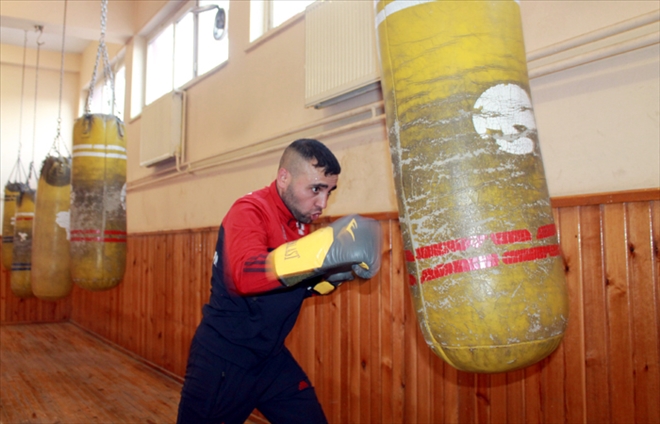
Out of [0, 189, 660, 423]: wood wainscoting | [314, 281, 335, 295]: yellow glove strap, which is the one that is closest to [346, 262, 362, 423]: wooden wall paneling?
[0, 189, 660, 423]: wood wainscoting

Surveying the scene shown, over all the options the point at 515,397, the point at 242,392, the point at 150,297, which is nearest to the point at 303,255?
the point at 242,392

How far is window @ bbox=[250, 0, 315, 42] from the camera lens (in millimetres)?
4090

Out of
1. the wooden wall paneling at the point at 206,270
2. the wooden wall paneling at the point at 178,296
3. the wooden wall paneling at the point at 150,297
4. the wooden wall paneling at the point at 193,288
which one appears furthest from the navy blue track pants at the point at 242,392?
the wooden wall paneling at the point at 150,297

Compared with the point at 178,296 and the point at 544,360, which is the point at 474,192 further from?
the point at 178,296

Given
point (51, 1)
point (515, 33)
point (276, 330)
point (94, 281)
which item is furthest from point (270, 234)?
point (51, 1)

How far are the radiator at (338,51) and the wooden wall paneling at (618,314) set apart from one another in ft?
4.59

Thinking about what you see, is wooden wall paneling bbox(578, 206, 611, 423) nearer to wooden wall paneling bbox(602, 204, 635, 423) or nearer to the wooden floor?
wooden wall paneling bbox(602, 204, 635, 423)

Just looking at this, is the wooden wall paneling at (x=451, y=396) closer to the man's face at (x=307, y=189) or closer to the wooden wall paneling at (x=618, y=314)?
the wooden wall paneling at (x=618, y=314)

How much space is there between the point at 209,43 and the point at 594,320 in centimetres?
428

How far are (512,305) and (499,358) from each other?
0.12m

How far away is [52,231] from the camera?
177 inches

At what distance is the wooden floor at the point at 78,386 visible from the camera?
380 centimetres

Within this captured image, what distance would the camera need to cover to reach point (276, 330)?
1944 millimetres

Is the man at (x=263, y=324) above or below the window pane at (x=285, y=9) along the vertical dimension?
below
